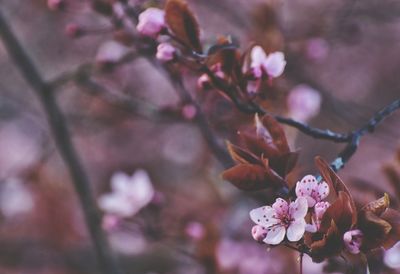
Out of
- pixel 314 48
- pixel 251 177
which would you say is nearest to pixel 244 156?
pixel 251 177

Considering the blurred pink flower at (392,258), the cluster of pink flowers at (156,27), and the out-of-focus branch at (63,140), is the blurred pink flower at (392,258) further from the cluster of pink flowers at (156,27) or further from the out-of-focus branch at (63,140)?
the out-of-focus branch at (63,140)

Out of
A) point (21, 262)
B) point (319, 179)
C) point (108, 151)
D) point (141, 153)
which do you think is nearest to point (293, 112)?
point (319, 179)

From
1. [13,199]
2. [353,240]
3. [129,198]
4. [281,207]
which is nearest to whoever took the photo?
[353,240]

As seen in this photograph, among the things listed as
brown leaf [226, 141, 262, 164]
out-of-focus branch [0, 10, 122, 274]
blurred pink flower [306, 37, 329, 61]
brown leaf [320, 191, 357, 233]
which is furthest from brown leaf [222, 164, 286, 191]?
blurred pink flower [306, 37, 329, 61]

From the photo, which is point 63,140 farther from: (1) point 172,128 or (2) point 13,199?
(1) point 172,128

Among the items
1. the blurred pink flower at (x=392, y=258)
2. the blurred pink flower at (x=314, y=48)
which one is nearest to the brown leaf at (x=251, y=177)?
the blurred pink flower at (x=392, y=258)

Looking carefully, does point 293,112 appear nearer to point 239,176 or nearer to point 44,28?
point 239,176
